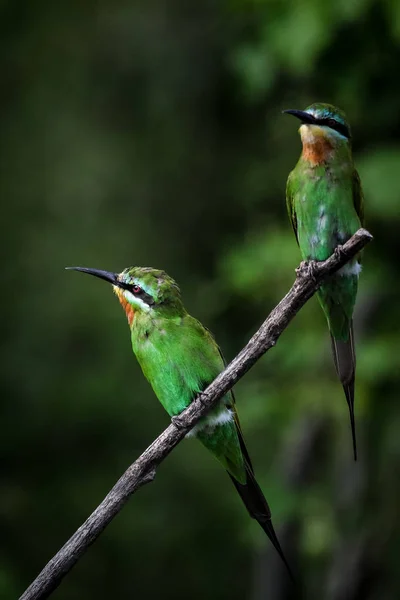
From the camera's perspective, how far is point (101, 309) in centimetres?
807

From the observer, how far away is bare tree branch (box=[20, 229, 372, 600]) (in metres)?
2.48

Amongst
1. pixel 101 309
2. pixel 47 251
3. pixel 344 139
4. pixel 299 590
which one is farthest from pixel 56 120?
pixel 344 139

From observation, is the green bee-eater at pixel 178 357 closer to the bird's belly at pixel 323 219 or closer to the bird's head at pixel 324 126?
the bird's belly at pixel 323 219

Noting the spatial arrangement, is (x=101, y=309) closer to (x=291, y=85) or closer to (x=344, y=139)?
(x=291, y=85)

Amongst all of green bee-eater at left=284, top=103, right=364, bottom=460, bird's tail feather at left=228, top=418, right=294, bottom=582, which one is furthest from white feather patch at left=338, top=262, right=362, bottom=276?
bird's tail feather at left=228, top=418, right=294, bottom=582

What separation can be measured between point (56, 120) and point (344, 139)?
710 cm

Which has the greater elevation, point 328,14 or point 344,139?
point 328,14

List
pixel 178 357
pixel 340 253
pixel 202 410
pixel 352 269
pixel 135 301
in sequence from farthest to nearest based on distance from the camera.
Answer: pixel 178 357, pixel 135 301, pixel 352 269, pixel 202 410, pixel 340 253

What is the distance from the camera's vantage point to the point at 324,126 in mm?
2574

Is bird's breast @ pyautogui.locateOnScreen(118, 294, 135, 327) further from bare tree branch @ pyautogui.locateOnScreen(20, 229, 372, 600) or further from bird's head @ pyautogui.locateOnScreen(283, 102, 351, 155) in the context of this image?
bird's head @ pyautogui.locateOnScreen(283, 102, 351, 155)

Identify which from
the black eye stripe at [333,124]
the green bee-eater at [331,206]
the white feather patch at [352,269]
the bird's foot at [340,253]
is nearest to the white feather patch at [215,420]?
the green bee-eater at [331,206]

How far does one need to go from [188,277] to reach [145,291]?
4.59 metres

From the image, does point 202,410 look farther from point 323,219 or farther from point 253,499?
point 323,219

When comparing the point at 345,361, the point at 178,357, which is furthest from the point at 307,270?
the point at 178,357
